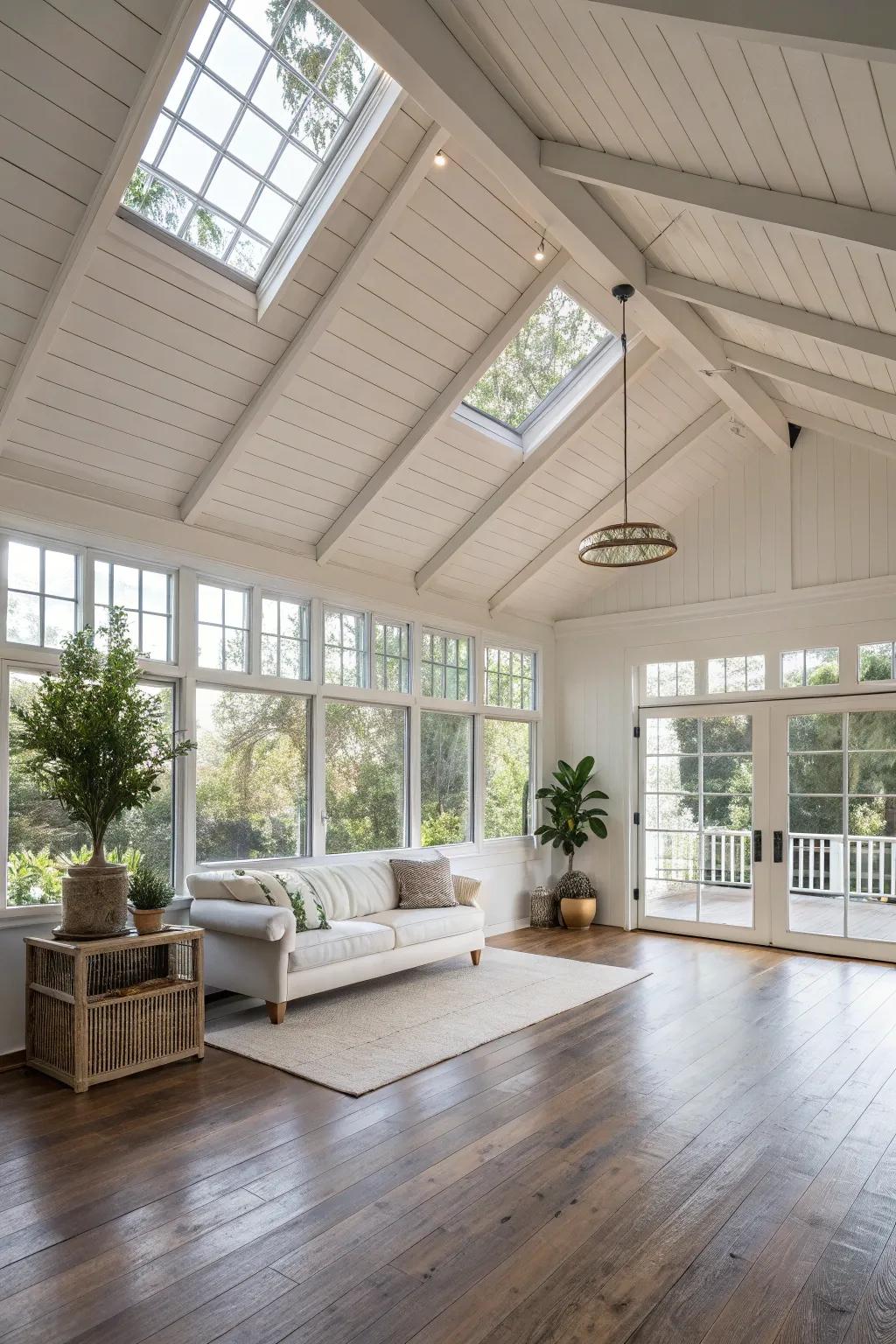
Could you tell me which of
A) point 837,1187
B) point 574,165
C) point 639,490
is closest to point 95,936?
point 837,1187

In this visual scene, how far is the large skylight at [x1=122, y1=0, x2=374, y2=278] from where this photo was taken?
3.65 metres

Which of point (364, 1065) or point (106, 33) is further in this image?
point (364, 1065)

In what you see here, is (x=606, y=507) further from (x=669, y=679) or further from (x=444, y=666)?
(x=444, y=666)

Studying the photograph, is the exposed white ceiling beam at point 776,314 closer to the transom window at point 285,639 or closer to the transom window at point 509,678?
the transom window at point 285,639

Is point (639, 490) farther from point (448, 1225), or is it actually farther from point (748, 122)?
point (448, 1225)

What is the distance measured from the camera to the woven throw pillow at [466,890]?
6531 millimetres

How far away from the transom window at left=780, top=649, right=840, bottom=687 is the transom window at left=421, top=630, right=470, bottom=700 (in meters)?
2.68

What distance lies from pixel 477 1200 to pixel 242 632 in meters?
3.84

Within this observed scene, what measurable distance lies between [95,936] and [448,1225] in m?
2.23

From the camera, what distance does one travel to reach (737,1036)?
185 inches

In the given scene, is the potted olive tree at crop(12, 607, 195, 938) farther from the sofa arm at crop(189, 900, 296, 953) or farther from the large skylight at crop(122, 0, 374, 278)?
the large skylight at crop(122, 0, 374, 278)

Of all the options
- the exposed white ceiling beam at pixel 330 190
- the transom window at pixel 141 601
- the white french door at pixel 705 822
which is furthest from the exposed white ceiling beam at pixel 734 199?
the white french door at pixel 705 822

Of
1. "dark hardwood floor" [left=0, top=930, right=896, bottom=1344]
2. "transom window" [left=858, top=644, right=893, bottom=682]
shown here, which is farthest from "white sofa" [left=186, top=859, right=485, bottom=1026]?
Answer: "transom window" [left=858, top=644, right=893, bottom=682]

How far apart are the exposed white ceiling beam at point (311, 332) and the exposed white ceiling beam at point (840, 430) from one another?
3.76m
